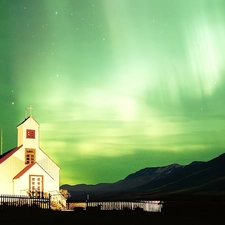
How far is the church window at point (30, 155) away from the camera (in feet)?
143

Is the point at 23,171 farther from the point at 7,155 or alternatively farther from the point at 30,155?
the point at 7,155

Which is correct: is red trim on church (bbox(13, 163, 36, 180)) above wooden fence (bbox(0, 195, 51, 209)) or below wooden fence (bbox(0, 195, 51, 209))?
above

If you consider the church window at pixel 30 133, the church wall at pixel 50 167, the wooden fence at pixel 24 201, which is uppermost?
the church window at pixel 30 133

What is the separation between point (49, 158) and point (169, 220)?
20.8 meters

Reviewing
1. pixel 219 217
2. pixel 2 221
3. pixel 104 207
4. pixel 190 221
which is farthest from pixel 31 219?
pixel 104 207

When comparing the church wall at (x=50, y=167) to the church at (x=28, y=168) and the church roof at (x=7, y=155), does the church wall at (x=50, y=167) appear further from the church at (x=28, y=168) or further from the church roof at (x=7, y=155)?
the church roof at (x=7, y=155)

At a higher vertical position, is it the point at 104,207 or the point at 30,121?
the point at 30,121

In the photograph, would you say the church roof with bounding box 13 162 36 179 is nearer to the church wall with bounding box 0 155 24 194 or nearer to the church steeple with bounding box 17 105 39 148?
the church wall with bounding box 0 155 24 194

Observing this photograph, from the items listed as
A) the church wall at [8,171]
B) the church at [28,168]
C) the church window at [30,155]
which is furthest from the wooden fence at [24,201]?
the church window at [30,155]

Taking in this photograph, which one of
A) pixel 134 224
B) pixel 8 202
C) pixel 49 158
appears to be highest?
pixel 49 158

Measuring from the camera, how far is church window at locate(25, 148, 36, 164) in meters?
43.6

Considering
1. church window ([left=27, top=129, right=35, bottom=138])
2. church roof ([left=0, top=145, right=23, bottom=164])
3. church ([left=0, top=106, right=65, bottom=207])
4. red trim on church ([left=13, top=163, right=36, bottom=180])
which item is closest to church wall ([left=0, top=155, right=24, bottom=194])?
church ([left=0, top=106, right=65, bottom=207])

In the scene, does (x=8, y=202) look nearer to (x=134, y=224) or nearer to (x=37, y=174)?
(x=37, y=174)

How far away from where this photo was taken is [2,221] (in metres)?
25.2
